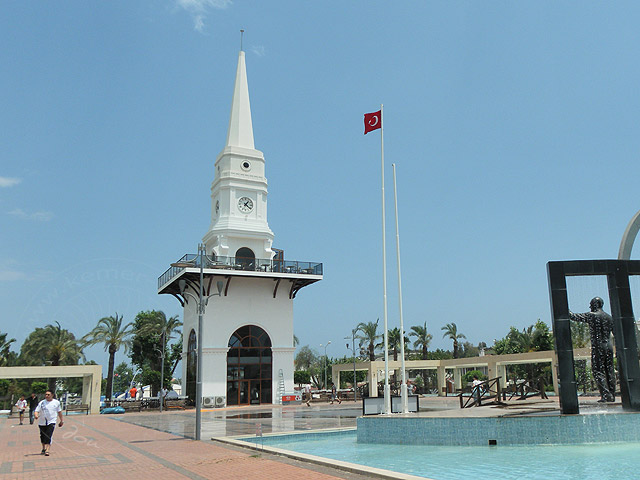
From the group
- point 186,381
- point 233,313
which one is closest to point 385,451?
point 233,313

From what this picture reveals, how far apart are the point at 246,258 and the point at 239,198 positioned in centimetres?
530

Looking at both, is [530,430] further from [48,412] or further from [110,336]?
[110,336]

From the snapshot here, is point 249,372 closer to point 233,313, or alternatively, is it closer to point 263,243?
point 233,313

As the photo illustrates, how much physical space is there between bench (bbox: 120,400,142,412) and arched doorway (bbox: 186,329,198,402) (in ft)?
11.8

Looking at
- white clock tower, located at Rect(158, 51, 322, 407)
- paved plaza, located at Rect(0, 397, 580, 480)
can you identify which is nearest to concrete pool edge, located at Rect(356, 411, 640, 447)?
paved plaza, located at Rect(0, 397, 580, 480)

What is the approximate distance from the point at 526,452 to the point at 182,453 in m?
7.98

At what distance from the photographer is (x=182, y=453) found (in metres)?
13.4

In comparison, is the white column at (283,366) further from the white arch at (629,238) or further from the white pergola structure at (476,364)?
the white arch at (629,238)

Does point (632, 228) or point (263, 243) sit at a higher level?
point (263, 243)

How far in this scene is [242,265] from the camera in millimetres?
40219

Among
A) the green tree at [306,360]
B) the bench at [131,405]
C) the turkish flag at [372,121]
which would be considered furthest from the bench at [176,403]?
the green tree at [306,360]

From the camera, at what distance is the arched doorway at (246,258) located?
1582 inches

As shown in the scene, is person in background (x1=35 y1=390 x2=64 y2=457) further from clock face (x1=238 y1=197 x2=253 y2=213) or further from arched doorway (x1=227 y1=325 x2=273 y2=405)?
clock face (x1=238 y1=197 x2=253 y2=213)

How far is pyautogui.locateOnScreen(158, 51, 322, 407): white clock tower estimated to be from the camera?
127 feet
